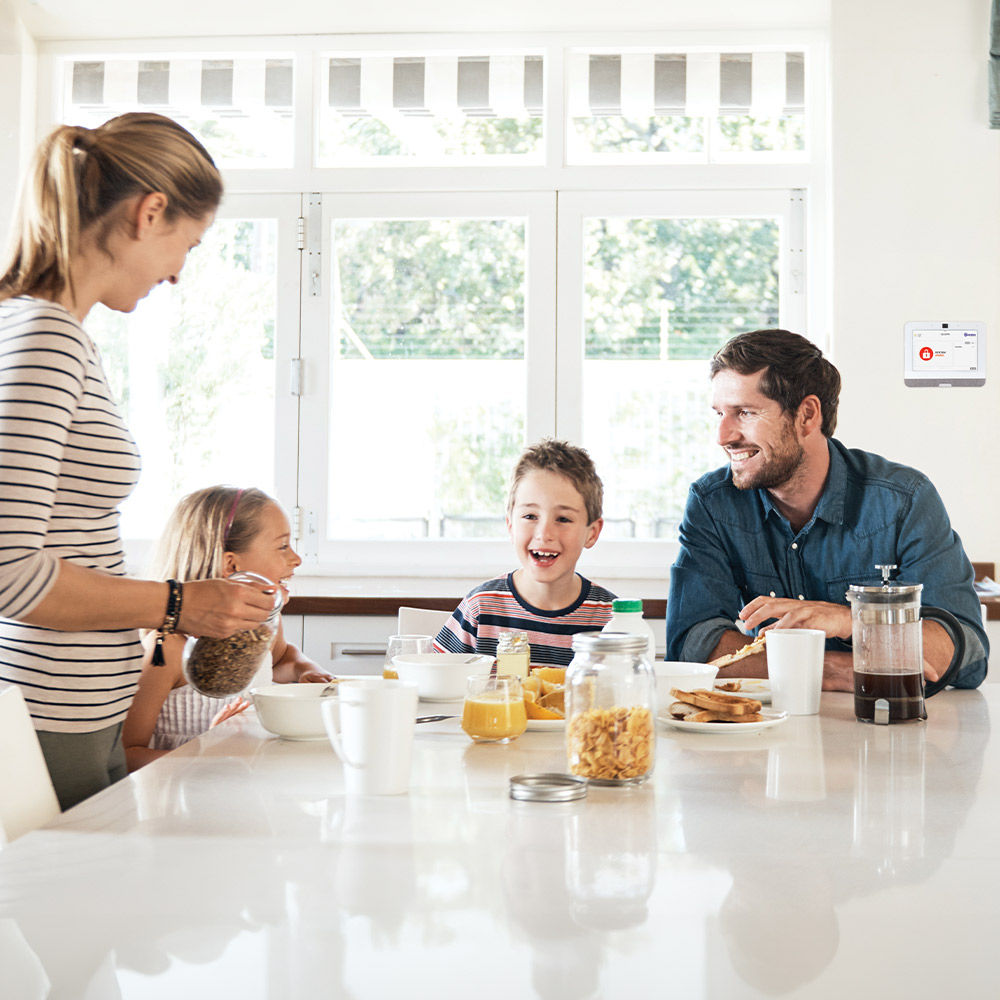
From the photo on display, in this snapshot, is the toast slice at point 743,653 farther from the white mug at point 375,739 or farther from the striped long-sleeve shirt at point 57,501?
the striped long-sleeve shirt at point 57,501

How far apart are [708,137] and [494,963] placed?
3098 millimetres

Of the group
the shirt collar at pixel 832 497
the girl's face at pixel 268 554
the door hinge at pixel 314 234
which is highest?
the door hinge at pixel 314 234

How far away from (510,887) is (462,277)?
2791mm

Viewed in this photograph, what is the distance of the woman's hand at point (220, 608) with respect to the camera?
1182 millimetres

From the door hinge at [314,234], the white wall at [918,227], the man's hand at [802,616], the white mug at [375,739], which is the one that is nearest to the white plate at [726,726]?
the man's hand at [802,616]

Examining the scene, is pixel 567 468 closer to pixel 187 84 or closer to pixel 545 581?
pixel 545 581

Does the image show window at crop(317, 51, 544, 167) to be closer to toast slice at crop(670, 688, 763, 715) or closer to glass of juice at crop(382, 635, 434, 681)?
glass of juice at crop(382, 635, 434, 681)

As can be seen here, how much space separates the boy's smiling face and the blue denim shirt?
23cm

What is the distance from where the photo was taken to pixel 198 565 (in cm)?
175

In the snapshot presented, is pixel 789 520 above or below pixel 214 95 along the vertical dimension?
below

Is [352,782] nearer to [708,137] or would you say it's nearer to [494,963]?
[494,963]

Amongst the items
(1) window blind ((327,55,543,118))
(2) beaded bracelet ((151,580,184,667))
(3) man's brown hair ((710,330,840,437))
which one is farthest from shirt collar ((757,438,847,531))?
(1) window blind ((327,55,543,118))

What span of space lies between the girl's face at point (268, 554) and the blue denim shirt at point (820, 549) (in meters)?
0.66

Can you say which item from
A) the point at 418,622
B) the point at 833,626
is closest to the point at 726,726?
the point at 833,626
